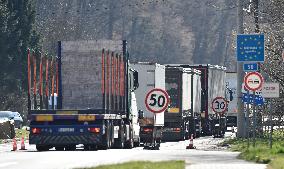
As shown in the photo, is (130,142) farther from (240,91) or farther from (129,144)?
(240,91)

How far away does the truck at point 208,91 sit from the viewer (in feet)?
A: 209

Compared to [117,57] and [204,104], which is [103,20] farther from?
[117,57]

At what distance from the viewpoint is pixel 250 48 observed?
39125mm

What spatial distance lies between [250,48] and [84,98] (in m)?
5.49

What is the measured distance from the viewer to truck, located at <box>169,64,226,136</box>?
2502 inches

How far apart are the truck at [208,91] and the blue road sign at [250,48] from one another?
2226 cm

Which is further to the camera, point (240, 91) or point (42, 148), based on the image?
point (240, 91)

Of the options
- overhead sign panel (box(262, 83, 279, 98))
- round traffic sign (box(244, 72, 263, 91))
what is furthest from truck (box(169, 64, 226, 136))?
round traffic sign (box(244, 72, 263, 91))

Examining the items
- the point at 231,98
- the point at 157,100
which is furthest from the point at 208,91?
the point at 157,100

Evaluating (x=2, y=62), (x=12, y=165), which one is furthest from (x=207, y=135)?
(x=12, y=165)

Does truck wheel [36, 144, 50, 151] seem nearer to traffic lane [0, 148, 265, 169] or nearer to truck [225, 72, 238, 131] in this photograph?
traffic lane [0, 148, 265, 169]

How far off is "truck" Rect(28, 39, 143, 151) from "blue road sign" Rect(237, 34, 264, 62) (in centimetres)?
374

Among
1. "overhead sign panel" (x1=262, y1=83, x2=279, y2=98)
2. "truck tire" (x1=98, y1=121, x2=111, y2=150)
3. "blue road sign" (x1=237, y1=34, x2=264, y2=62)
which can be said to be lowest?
"truck tire" (x1=98, y1=121, x2=111, y2=150)

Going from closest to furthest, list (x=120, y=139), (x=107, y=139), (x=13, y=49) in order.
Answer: (x=107, y=139), (x=120, y=139), (x=13, y=49)
